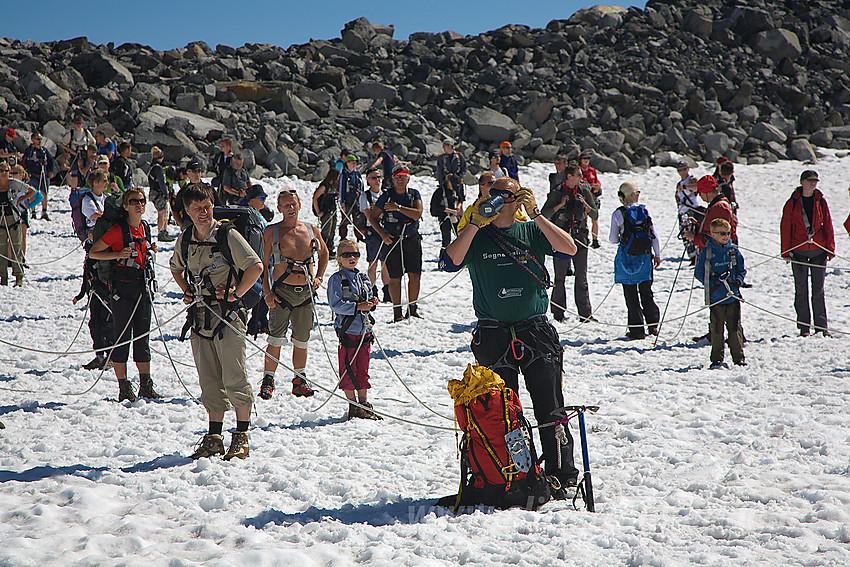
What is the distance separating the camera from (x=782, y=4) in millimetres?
51688

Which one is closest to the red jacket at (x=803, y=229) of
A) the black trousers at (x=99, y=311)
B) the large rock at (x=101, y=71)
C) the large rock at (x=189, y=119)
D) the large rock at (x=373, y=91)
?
the black trousers at (x=99, y=311)

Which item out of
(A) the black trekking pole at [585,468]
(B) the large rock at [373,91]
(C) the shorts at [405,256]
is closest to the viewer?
(A) the black trekking pole at [585,468]

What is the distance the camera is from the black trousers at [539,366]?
4.54 metres

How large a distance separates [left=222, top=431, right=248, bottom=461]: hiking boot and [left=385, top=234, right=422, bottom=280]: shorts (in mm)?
5288

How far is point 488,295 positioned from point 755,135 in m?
36.2

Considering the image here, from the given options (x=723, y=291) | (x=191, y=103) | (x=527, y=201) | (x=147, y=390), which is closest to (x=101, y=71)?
(x=191, y=103)

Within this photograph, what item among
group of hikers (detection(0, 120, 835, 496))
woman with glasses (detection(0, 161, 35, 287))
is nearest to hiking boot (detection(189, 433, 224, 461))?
group of hikers (detection(0, 120, 835, 496))

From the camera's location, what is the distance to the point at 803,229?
31.1 feet

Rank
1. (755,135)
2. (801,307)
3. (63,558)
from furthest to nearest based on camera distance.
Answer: (755,135), (801,307), (63,558)

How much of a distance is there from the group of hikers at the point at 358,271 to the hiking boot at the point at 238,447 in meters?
0.01

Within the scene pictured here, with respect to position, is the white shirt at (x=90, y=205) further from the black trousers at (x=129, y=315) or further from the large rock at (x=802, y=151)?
the large rock at (x=802, y=151)

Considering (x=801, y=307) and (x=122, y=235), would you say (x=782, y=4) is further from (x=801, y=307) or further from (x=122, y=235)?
(x=122, y=235)

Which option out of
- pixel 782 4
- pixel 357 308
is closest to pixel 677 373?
pixel 357 308

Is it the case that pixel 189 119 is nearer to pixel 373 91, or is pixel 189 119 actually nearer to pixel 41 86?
pixel 41 86
